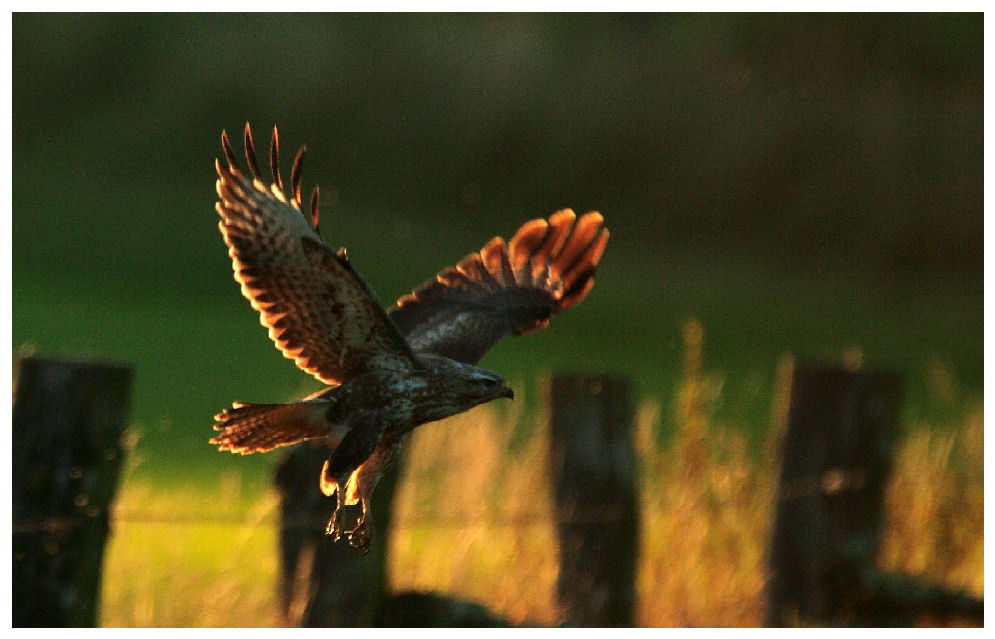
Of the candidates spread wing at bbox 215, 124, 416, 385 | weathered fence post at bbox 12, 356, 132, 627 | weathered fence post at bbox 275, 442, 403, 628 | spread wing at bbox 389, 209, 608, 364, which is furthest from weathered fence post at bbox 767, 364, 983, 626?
spread wing at bbox 215, 124, 416, 385

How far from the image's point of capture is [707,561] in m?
5.28

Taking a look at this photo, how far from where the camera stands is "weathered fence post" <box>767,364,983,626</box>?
16.2 ft

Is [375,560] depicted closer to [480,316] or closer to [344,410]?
[480,316]

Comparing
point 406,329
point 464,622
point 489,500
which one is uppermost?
point 406,329

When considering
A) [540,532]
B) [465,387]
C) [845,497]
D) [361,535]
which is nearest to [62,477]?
[361,535]

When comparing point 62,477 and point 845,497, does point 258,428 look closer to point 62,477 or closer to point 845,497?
point 62,477

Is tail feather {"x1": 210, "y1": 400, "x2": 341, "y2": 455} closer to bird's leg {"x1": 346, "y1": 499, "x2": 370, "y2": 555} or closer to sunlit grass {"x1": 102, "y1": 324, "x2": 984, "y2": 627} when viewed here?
bird's leg {"x1": 346, "y1": 499, "x2": 370, "y2": 555}

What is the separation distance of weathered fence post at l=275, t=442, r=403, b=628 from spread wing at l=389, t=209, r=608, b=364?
995mm

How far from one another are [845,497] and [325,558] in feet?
8.07

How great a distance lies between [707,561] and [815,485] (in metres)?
0.67

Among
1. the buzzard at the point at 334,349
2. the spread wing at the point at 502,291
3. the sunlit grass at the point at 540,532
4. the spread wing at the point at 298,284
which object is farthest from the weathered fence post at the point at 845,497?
the spread wing at the point at 298,284

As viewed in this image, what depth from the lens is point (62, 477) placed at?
11.7 feet

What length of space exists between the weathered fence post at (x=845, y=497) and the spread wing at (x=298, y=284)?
3.39 meters

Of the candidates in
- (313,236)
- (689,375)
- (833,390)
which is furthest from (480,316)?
(833,390)
